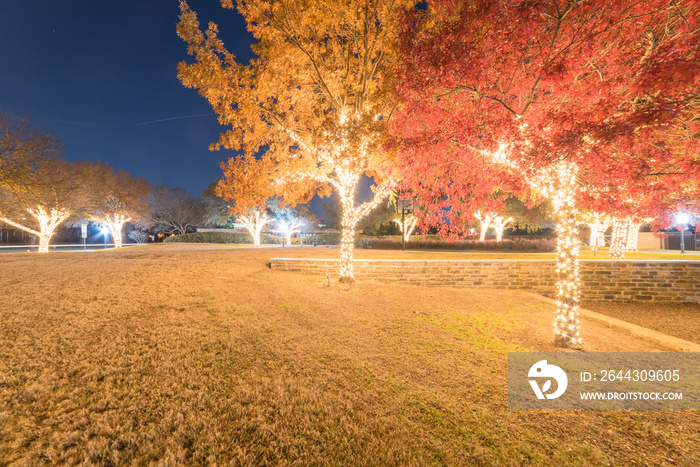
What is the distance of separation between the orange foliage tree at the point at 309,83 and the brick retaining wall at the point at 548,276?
212 centimetres

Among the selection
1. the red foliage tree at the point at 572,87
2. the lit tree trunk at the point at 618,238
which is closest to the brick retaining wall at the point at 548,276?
the lit tree trunk at the point at 618,238

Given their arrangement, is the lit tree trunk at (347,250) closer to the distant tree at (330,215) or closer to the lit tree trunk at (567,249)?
the lit tree trunk at (567,249)

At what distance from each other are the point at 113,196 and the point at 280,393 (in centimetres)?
3139

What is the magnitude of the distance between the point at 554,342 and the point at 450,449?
3907mm

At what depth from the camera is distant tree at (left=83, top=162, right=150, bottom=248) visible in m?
22.5

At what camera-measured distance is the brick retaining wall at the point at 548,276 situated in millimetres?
9969

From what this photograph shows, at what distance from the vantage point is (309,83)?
9047 mm

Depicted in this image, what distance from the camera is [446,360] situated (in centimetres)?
385

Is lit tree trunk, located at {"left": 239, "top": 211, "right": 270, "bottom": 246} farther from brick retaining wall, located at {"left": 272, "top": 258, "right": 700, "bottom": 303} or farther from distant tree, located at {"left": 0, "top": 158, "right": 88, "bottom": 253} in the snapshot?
brick retaining wall, located at {"left": 272, "top": 258, "right": 700, "bottom": 303}

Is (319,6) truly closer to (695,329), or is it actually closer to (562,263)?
(562,263)

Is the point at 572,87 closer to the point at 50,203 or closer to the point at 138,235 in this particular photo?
the point at 50,203
